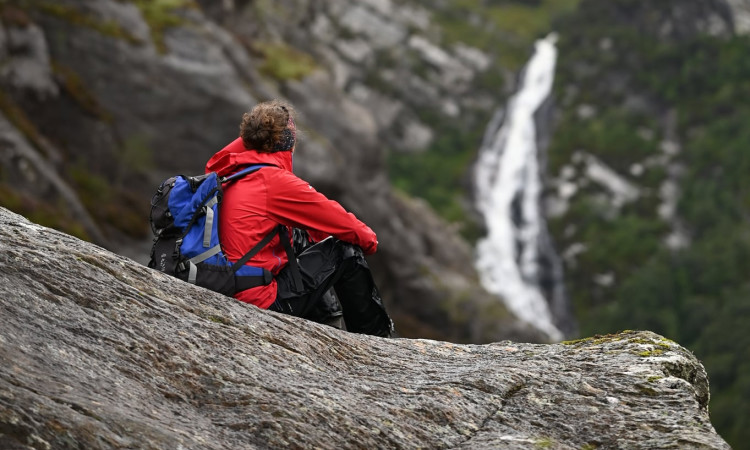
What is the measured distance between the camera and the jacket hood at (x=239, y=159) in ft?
31.0

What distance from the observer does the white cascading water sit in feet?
319

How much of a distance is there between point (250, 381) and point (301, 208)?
2.14m

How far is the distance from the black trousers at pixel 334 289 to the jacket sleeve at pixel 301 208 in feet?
1.19

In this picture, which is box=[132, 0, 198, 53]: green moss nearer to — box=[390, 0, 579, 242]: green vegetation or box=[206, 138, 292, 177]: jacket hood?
box=[206, 138, 292, 177]: jacket hood

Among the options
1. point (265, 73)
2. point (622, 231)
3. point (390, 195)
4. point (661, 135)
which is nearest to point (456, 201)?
point (622, 231)

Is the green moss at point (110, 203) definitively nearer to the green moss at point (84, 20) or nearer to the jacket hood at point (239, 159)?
the green moss at point (84, 20)

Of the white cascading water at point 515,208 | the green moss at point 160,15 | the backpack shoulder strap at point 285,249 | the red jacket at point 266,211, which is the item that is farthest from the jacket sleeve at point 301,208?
the white cascading water at point 515,208

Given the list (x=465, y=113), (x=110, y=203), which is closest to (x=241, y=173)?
(x=110, y=203)

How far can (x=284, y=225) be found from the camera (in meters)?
9.47

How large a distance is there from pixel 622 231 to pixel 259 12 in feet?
265

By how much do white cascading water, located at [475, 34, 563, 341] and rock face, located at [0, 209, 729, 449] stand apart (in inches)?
3076

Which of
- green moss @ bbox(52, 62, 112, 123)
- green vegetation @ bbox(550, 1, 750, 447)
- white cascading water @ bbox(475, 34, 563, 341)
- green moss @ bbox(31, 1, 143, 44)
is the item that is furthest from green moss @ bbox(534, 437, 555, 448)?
white cascading water @ bbox(475, 34, 563, 341)

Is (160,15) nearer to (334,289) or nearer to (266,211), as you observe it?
(334,289)

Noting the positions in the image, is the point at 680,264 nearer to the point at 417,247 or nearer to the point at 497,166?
the point at 497,166
